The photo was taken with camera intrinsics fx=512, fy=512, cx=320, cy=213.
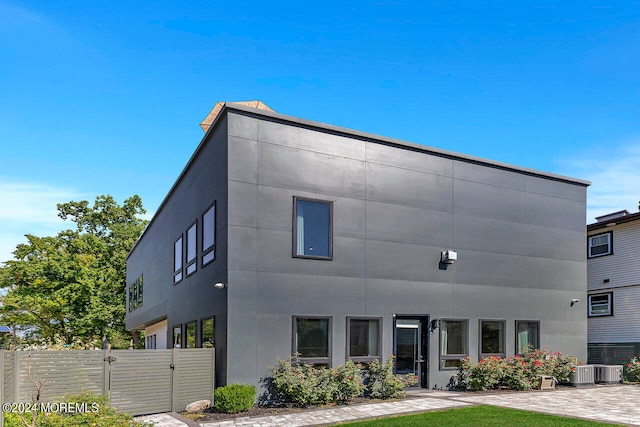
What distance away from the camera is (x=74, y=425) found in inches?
234

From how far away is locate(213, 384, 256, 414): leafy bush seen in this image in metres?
11.1

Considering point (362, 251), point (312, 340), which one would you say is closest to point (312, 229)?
point (362, 251)

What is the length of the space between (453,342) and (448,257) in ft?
8.29

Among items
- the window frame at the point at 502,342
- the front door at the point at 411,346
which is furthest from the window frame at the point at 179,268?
the window frame at the point at 502,342

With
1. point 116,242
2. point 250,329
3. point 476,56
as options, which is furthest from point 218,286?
point 116,242

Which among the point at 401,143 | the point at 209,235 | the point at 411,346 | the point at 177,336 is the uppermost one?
the point at 401,143

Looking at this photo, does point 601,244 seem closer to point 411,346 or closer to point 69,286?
point 411,346

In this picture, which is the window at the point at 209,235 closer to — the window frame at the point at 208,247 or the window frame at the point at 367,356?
the window frame at the point at 208,247

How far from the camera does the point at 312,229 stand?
43.9ft

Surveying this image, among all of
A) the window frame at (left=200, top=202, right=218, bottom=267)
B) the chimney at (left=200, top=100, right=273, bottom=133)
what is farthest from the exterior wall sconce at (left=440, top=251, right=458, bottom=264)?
the chimney at (left=200, top=100, right=273, bottom=133)

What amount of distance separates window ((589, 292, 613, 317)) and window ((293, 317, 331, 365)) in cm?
1522

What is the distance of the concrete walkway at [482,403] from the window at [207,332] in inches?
95.7

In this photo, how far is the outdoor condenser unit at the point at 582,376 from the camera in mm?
15875

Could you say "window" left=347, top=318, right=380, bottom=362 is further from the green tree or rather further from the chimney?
the green tree
